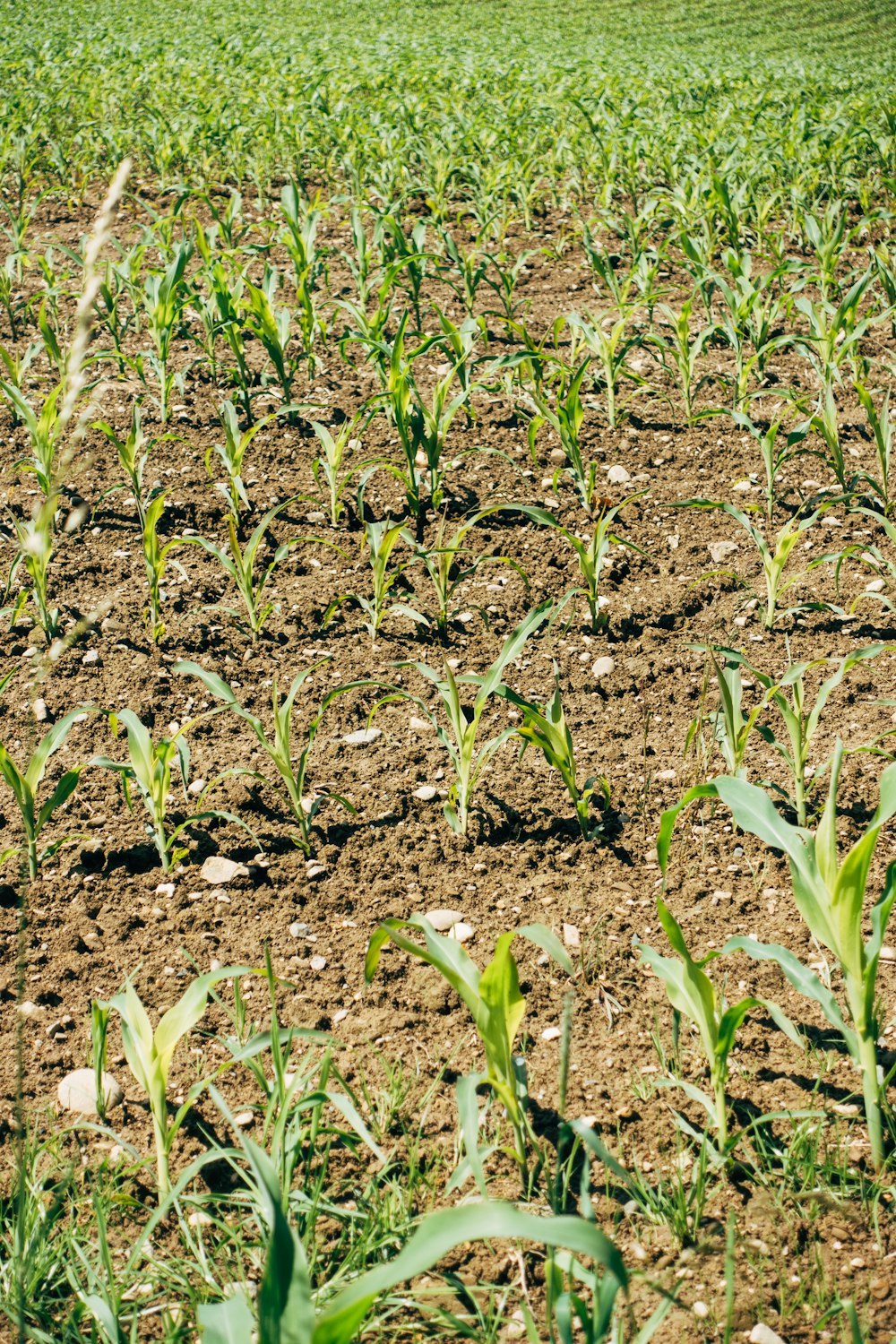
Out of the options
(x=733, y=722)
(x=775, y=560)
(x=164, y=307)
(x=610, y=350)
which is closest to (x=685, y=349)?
(x=610, y=350)

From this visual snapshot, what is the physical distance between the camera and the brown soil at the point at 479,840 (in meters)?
1.58

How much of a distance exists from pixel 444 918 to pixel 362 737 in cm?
59

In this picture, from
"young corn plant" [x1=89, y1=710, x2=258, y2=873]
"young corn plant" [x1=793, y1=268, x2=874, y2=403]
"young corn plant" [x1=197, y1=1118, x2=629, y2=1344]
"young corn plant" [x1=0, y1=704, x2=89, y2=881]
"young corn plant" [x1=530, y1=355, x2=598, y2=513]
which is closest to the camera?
"young corn plant" [x1=197, y1=1118, x2=629, y2=1344]

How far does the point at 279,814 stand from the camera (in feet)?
7.20

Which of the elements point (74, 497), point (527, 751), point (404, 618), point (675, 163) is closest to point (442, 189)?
point (675, 163)

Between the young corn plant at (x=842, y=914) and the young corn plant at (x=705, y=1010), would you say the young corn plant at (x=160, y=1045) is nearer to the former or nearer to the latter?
the young corn plant at (x=705, y=1010)

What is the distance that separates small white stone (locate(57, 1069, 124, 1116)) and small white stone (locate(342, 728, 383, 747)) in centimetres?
94

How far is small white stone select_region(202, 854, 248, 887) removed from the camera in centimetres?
204

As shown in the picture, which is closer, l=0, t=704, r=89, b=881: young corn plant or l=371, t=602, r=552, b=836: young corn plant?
l=0, t=704, r=89, b=881: young corn plant

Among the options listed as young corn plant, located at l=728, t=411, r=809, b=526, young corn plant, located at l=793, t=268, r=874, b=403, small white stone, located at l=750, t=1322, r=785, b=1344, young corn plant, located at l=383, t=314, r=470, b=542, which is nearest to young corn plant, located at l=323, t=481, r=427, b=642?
young corn plant, located at l=383, t=314, r=470, b=542

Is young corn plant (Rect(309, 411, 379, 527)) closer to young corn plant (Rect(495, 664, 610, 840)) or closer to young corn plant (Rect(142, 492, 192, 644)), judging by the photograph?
young corn plant (Rect(142, 492, 192, 644))

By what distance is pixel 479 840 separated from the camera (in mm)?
2133

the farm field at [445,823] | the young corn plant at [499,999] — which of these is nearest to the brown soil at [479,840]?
the farm field at [445,823]

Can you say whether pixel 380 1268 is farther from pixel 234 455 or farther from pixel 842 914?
pixel 234 455
